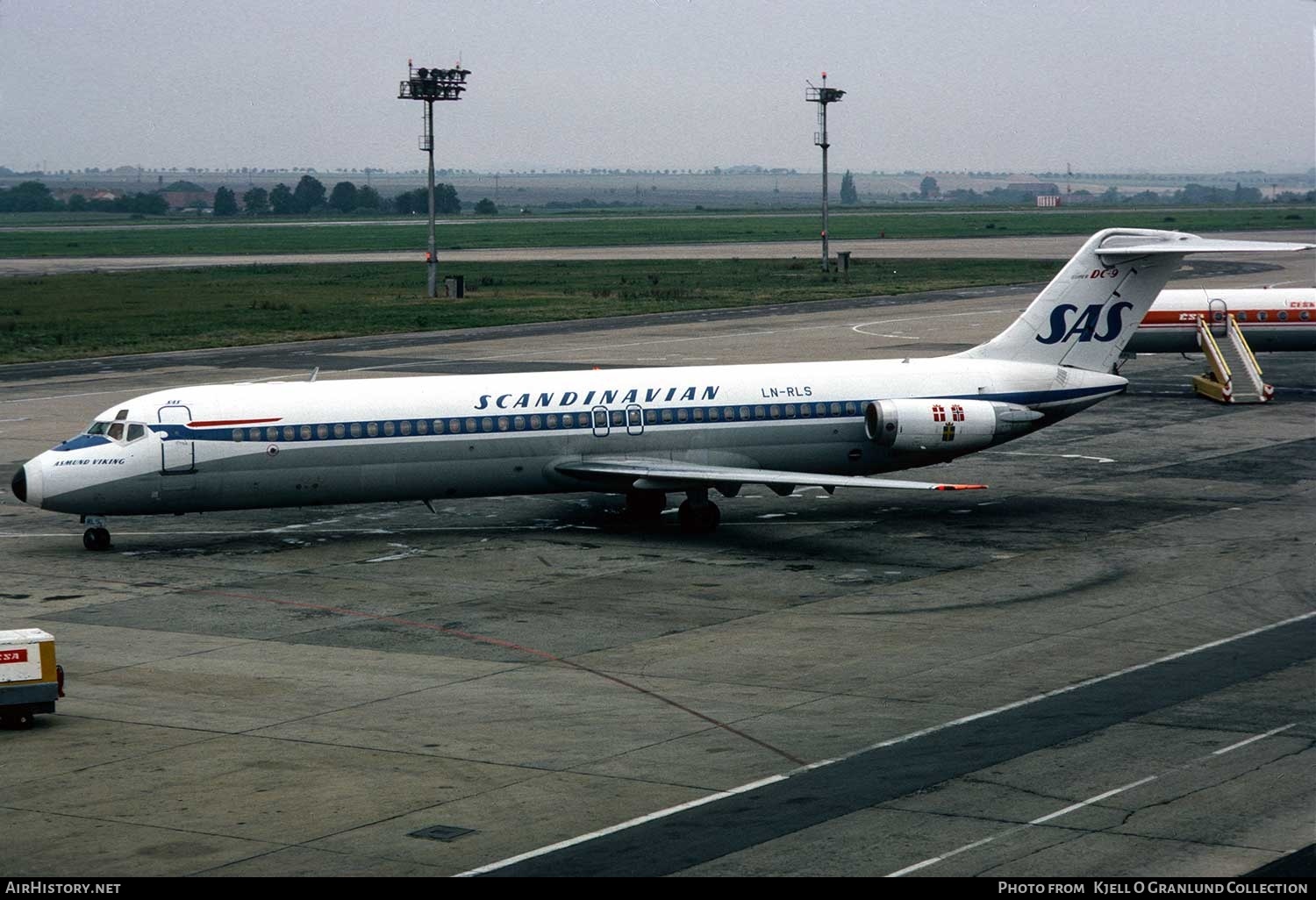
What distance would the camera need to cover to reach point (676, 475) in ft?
117

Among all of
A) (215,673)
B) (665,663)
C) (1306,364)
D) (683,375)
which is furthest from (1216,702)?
(1306,364)

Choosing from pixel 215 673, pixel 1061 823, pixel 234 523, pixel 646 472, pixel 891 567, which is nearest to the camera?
pixel 1061 823

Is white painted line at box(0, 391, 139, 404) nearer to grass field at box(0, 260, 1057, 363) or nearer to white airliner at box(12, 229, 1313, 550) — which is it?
grass field at box(0, 260, 1057, 363)

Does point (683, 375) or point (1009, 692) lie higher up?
point (683, 375)

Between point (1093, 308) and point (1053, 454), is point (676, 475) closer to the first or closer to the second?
point (1093, 308)

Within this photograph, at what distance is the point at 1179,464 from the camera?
1793 inches

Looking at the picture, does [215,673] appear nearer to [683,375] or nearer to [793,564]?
[793,564]

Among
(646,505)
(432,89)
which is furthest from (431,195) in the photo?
(646,505)

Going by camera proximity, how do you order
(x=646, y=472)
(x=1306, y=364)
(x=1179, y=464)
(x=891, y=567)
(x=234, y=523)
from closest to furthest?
(x=891, y=567), (x=646, y=472), (x=234, y=523), (x=1179, y=464), (x=1306, y=364)

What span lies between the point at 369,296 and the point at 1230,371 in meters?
60.2

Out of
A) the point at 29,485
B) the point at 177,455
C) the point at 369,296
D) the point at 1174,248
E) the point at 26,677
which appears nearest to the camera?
the point at 26,677

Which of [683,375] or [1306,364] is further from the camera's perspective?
[1306,364]

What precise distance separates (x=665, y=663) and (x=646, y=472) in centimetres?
1049

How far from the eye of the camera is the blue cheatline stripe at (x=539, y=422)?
35.1 metres
